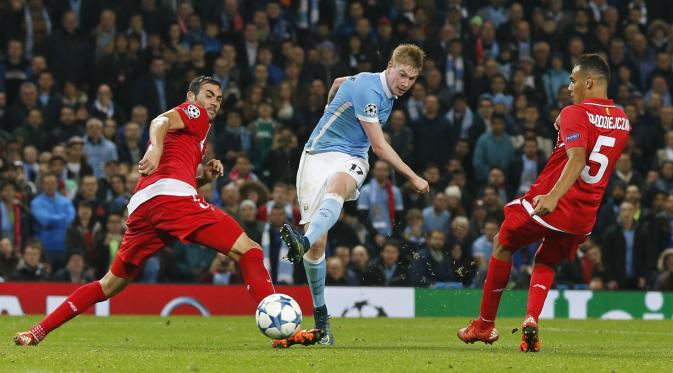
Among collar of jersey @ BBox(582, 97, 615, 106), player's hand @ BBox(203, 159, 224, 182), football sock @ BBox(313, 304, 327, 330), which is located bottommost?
football sock @ BBox(313, 304, 327, 330)

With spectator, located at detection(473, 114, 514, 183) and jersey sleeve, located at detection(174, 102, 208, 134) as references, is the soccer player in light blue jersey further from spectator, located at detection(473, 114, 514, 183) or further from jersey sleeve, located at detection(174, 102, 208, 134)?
spectator, located at detection(473, 114, 514, 183)

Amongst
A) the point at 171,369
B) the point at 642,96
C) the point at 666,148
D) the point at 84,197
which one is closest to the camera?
the point at 171,369

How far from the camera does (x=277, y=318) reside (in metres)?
9.45

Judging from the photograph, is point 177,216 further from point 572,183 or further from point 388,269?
point 388,269

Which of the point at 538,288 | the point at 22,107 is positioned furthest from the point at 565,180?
the point at 22,107

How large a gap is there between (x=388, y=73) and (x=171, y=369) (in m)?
3.55

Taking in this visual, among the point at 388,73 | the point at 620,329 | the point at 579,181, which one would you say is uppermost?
the point at 388,73

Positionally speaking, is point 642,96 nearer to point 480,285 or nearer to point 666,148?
point 666,148

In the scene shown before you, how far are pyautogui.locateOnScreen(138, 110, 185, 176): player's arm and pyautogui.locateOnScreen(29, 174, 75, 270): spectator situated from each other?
7.60 meters

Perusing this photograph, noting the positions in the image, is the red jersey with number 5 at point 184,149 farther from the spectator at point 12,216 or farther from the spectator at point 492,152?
the spectator at point 492,152

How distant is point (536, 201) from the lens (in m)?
9.79

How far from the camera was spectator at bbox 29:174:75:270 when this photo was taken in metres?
17.3

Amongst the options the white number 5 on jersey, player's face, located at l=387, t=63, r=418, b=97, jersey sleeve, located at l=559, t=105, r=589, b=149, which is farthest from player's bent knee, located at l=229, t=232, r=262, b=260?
the white number 5 on jersey

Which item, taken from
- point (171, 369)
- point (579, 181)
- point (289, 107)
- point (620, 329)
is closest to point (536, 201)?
point (579, 181)
